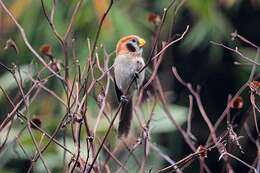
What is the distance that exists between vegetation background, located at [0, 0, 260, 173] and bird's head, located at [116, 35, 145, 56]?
0.72 m

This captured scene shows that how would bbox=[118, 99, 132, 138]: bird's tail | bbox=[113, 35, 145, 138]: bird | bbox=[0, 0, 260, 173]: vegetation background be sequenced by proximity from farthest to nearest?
bbox=[0, 0, 260, 173]: vegetation background
bbox=[113, 35, 145, 138]: bird
bbox=[118, 99, 132, 138]: bird's tail

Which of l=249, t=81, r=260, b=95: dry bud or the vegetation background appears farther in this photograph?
the vegetation background

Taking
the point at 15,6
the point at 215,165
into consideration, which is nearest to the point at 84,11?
the point at 15,6

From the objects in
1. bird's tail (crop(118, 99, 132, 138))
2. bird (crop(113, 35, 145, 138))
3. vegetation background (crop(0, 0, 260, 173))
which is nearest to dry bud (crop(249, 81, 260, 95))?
bird's tail (crop(118, 99, 132, 138))

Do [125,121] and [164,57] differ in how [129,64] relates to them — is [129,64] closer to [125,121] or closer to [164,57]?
[125,121]

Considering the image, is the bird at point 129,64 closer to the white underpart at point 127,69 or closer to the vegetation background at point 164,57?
the white underpart at point 127,69

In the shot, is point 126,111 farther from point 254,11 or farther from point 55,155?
point 254,11

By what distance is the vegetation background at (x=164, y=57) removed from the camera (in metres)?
5.40

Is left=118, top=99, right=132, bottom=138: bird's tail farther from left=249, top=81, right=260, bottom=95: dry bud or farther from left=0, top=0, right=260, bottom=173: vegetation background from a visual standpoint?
left=249, top=81, right=260, bottom=95: dry bud

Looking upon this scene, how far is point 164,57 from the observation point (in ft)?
22.7

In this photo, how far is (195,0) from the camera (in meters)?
5.53

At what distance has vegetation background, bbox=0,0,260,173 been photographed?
213 inches

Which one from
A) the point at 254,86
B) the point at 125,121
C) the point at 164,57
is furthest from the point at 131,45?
the point at 164,57

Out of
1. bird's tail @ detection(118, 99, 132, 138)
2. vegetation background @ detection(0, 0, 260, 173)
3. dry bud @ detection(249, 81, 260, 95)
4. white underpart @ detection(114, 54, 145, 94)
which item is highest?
vegetation background @ detection(0, 0, 260, 173)
